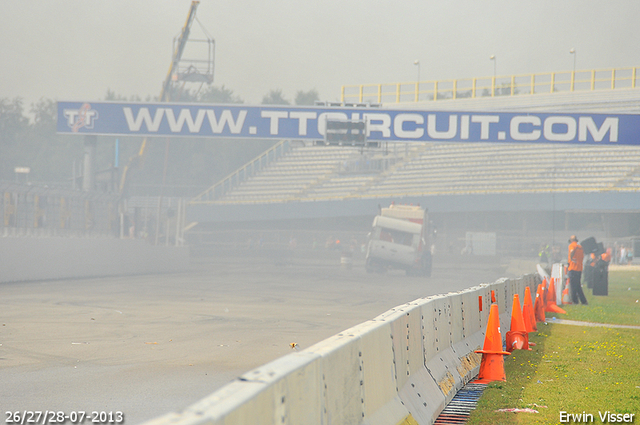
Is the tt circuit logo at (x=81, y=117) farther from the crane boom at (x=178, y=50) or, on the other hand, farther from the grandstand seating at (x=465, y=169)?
the grandstand seating at (x=465, y=169)

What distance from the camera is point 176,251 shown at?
36.6m

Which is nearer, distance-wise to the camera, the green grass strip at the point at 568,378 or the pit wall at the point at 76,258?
the green grass strip at the point at 568,378

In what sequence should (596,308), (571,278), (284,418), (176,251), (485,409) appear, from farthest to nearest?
1. (176,251)
2. (571,278)
3. (596,308)
4. (485,409)
5. (284,418)

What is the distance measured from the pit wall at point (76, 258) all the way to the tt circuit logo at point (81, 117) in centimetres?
532

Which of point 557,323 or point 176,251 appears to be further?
point 176,251

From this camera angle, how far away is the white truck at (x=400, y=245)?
3656cm

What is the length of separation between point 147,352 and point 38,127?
99071mm

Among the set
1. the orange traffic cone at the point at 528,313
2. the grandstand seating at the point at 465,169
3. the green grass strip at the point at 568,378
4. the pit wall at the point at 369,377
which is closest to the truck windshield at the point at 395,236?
the grandstand seating at the point at 465,169

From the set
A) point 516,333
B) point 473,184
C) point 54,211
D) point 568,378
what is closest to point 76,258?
point 54,211

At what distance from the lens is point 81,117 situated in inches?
1261

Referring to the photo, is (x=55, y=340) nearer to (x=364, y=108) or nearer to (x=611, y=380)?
(x=611, y=380)

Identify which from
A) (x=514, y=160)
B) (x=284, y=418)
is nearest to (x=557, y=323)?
(x=284, y=418)

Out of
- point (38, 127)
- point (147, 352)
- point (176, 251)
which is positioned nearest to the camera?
point (147, 352)

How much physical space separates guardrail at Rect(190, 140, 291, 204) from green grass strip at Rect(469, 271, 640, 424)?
5093cm
